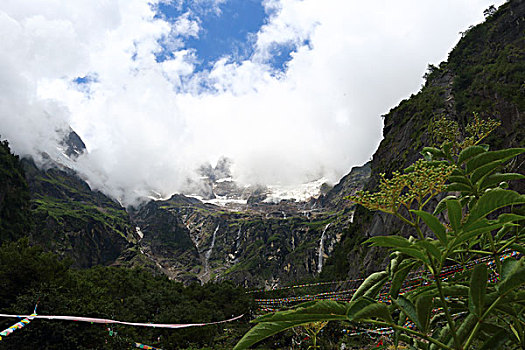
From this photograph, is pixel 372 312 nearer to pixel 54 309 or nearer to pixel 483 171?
pixel 483 171

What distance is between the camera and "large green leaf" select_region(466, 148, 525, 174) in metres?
2.26

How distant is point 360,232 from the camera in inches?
2322

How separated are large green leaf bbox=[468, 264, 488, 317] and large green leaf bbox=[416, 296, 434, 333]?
0.23 meters

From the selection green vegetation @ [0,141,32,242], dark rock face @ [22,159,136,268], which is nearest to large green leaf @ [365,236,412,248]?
green vegetation @ [0,141,32,242]

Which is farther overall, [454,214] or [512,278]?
[454,214]

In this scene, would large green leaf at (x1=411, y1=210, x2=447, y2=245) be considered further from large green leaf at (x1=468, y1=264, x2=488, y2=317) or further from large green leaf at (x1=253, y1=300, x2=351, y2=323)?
large green leaf at (x1=253, y1=300, x2=351, y2=323)

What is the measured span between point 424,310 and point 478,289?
0.36m

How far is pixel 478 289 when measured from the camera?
1705mm

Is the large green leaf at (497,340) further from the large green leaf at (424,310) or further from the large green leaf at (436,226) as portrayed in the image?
the large green leaf at (436,226)

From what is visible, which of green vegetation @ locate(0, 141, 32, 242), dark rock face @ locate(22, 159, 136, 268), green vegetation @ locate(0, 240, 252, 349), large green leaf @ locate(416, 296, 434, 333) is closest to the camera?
large green leaf @ locate(416, 296, 434, 333)

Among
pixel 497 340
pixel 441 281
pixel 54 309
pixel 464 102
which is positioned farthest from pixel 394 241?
pixel 464 102

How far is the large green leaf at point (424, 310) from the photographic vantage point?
6.23 feet

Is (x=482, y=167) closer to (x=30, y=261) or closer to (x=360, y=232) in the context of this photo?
(x=30, y=261)

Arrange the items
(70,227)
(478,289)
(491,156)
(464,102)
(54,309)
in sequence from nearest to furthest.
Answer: (478,289) → (491,156) → (54,309) → (464,102) → (70,227)
